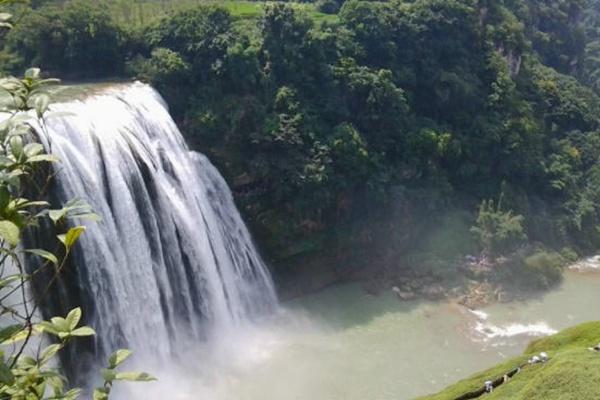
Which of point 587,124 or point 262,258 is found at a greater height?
point 587,124

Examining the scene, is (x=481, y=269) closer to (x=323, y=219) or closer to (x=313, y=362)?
(x=323, y=219)

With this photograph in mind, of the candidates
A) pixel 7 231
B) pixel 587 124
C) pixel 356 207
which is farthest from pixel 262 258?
pixel 587 124

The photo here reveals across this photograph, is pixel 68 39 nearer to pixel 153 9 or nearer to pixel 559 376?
pixel 153 9

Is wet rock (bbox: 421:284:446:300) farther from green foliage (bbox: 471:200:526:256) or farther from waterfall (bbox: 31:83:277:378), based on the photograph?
waterfall (bbox: 31:83:277:378)

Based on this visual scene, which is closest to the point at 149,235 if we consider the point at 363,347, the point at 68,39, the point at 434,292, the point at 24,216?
the point at 363,347

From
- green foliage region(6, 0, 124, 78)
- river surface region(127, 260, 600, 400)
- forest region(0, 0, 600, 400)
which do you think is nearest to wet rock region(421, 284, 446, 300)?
forest region(0, 0, 600, 400)
